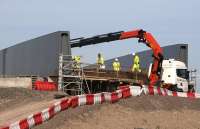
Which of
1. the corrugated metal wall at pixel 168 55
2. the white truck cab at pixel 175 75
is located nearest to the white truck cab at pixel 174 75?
the white truck cab at pixel 175 75

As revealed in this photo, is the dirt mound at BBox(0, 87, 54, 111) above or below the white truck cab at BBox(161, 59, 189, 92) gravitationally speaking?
below

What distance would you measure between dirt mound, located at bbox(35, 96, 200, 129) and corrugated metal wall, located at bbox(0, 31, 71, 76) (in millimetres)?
9545

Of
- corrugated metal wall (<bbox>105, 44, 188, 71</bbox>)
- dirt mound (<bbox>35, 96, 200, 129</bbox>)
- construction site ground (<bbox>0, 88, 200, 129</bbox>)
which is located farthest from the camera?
corrugated metal wall (<bbox>105, 44, 188, 71</bbox>)

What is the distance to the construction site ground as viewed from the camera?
23.0m

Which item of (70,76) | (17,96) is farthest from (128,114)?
(17,96)

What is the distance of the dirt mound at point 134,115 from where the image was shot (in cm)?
2283

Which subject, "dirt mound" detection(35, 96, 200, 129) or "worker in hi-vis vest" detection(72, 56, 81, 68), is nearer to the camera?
"dirt mound" detection(35, 96, 200, 129)

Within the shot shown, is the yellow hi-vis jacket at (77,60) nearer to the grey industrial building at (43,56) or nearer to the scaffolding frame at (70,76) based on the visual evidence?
the scaffolding frame at (70,76)

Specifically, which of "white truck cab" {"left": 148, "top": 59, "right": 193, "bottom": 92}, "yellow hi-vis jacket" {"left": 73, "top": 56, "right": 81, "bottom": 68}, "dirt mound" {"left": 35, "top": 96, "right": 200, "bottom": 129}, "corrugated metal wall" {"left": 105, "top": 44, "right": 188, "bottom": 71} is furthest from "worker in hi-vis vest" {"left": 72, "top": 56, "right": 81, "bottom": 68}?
"dirt mound" {"left": 35, "top": 96, "right": 200, "bottom": 129}

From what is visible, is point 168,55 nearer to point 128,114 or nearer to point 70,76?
point 70,76

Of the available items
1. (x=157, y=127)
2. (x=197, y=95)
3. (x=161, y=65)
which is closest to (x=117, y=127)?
(x=157, y=127)

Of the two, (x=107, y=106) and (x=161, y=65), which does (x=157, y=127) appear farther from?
(x=161, y=65)

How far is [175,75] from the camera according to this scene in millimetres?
39250

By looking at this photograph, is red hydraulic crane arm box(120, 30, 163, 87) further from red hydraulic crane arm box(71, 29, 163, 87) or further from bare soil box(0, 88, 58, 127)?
bare soil box(0, 88, 58, 127)
